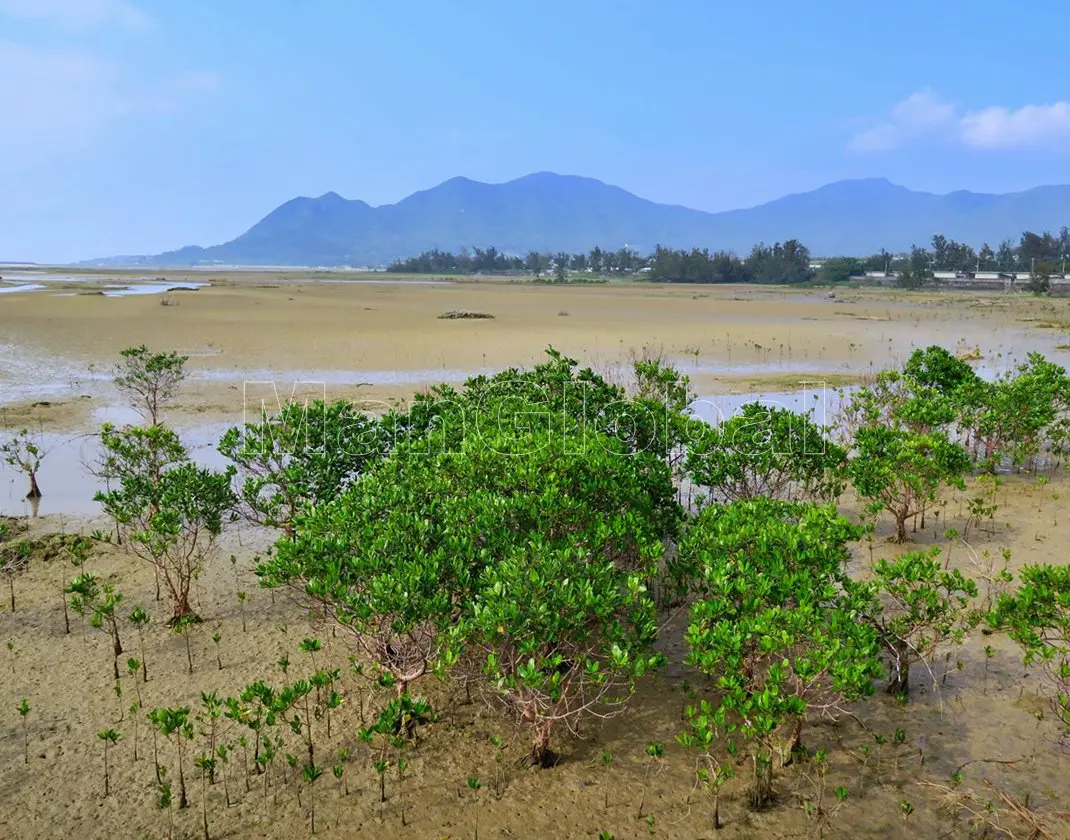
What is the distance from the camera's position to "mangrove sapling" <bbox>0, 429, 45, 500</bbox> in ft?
39.4

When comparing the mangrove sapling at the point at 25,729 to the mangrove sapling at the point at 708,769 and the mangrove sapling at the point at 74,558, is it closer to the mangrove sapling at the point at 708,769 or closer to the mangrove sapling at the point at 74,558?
the mangrove sapling at the point at 74,558

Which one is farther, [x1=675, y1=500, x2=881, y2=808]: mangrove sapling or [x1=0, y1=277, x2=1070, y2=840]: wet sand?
[x1=0, y1=277, x2=1070, y2=840]: wet sand

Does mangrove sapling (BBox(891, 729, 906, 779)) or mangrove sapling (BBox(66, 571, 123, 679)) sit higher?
mangrove sapling (BBox(66, 571, 123, 679))

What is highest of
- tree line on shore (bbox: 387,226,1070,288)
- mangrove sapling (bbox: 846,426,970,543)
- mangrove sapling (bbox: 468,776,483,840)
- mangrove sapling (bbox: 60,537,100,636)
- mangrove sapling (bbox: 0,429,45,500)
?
tree line on shore (bbox: 387,226,1070,288)

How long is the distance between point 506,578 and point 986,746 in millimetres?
4100

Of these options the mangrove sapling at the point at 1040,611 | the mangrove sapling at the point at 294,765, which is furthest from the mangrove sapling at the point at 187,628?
the mangrove sapling at the point at 1040,611

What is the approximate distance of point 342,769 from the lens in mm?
5500

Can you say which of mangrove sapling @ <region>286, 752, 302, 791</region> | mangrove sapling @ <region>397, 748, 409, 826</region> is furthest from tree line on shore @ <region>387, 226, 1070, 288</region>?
mangrove sapling @ <region>286, 752, 302, 791</region>

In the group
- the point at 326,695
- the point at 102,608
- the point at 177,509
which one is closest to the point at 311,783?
the point at 326,695

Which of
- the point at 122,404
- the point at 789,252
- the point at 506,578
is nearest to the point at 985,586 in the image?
the point at 506,578

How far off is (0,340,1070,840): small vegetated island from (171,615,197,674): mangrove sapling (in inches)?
1.9

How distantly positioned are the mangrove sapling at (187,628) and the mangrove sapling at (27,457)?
5.45m

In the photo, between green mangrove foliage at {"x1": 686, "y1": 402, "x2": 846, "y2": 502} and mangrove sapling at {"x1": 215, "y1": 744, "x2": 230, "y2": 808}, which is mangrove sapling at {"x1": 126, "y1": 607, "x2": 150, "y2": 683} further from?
green mangrove foliage at {"x1": 686, "y1": 402, "x2": 846, "y2": 502}

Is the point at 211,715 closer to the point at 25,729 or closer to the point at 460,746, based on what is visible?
the point at 460,746
